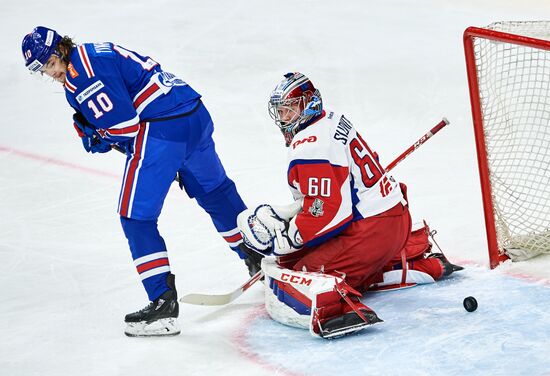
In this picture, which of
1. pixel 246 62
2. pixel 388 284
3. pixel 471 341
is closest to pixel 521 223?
pixel 388 284

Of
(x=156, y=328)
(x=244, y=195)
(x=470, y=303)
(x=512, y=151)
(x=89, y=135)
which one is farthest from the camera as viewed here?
(x=244, y=195)

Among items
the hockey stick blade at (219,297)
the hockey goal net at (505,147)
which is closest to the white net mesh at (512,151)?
the hockey goal net at (505,147)

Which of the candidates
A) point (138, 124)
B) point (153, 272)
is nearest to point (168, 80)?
point (138, 124)

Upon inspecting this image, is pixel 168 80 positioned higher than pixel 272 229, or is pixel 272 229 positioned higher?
pixel 168 80

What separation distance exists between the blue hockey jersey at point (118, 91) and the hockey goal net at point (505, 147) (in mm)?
1132

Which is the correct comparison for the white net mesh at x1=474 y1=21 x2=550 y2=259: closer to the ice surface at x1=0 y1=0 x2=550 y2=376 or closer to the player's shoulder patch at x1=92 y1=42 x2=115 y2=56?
the ice surface at x1=0 y1=0 x2=550 y2=376

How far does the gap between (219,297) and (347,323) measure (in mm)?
684

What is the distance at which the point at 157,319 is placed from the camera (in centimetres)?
325

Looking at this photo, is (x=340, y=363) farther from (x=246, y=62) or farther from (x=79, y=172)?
(x=246, y=62)

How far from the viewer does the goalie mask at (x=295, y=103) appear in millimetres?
3234

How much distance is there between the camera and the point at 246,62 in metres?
6.61

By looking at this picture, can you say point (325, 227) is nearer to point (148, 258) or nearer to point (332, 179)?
point (332, 179)

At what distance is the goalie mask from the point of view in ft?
10.6

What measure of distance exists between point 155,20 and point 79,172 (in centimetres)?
261
